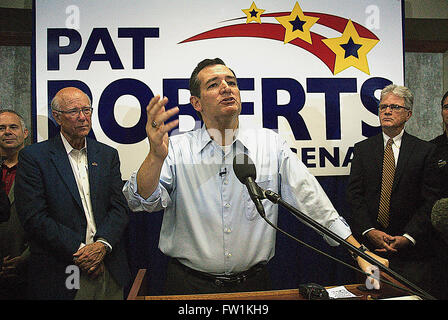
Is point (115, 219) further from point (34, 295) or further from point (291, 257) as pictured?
point (291, 257)

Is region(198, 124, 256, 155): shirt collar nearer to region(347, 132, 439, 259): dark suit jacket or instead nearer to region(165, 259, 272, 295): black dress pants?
region(165, 259, 272, 295): black dress pants

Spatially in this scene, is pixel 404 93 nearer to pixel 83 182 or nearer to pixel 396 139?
pixel 396 139

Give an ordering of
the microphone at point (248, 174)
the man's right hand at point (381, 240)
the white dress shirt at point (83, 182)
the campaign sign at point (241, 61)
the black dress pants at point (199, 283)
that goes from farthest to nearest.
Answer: the campaign sign at point (241, 61), the man's right hand at point (381, 240), the white dress shirt at point (83, 182), the black dress pants at point (199, 283), the microphone at point (248, 174)

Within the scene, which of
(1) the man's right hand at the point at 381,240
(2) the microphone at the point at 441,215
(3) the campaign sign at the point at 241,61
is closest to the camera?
(2) the microphone at the point at 441,215

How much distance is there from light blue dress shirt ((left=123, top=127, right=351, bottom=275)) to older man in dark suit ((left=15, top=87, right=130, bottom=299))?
36 cm

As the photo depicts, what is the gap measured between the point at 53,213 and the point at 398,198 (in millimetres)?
1818

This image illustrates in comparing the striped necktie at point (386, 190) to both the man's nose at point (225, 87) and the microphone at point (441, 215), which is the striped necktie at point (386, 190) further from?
the microphone at point (441, 215)

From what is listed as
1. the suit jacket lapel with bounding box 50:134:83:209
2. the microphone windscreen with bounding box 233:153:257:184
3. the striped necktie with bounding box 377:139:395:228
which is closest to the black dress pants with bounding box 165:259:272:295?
the suit jacket lapel with bounding box 50:134:83:209

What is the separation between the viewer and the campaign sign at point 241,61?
2219 mm

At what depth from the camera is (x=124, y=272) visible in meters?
1.88

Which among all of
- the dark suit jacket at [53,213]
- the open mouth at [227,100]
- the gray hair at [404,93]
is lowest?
the dark suit jacket at [53,213]

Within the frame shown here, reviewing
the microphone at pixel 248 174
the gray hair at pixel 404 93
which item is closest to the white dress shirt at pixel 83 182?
the microphone at pixel 248 174

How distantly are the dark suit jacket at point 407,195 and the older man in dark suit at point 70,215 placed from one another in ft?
4.43

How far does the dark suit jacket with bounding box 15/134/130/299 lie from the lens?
1695 mm
